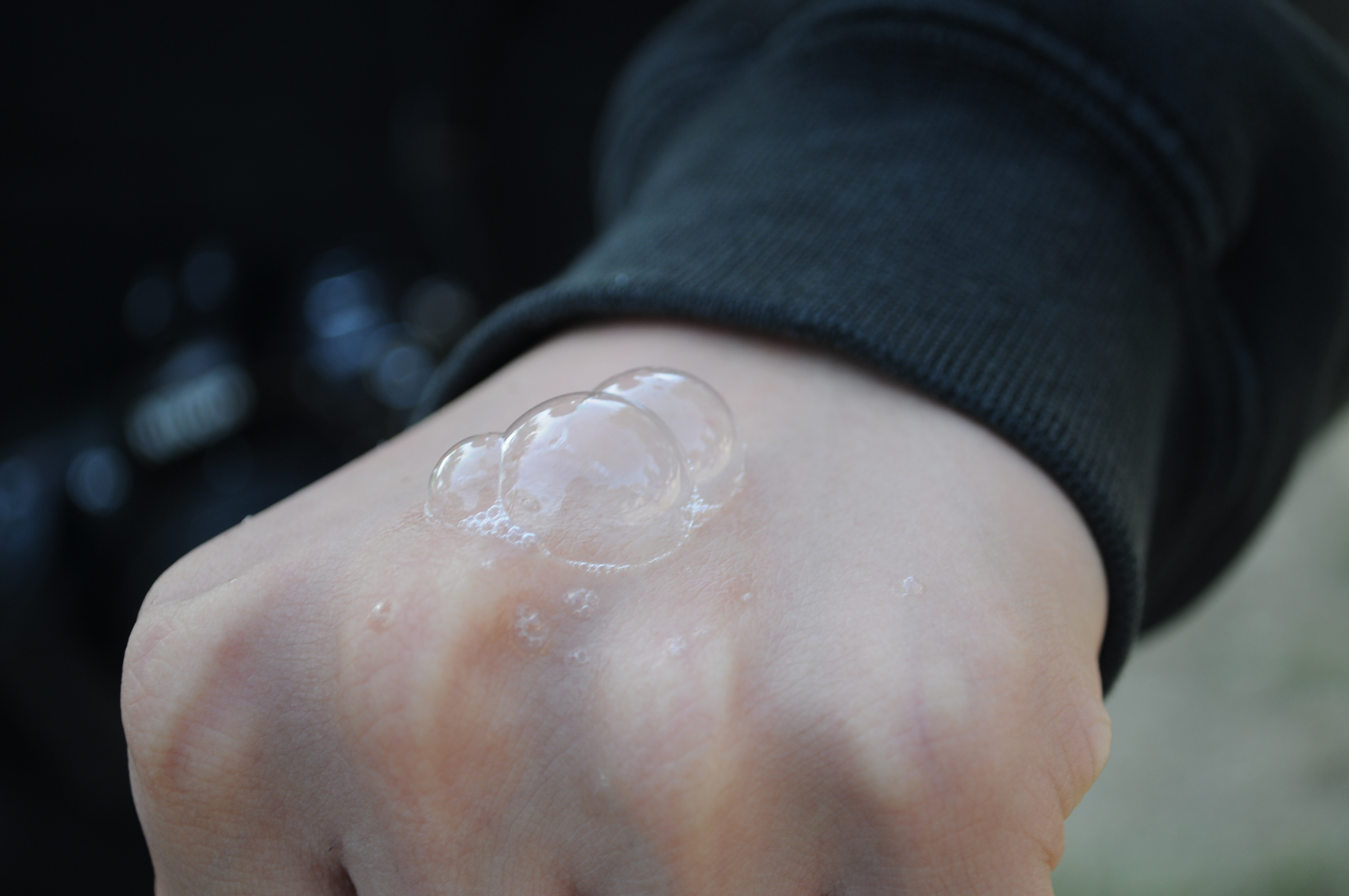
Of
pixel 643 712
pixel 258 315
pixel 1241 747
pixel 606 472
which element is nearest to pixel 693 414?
pixel 606 472

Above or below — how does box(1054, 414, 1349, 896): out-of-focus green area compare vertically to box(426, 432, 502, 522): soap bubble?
below

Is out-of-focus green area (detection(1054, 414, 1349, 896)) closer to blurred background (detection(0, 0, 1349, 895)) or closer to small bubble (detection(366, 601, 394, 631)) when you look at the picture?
blurred background (detection(0, 0, 1349, 895))

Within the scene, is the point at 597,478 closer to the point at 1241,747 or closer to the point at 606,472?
the point at 606,472

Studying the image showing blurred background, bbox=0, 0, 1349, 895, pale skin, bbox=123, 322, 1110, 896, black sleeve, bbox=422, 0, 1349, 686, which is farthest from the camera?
blurred background, bbox=0, 0, 1349, 895

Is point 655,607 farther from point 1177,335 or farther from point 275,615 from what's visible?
point 1177,335

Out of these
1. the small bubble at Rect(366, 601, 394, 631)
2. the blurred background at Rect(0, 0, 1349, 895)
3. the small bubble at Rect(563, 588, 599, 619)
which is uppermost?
the small bubble at Rect(366, 601, 394, 631)

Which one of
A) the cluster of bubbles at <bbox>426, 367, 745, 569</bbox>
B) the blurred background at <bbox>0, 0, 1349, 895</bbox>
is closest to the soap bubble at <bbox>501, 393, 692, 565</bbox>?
the cluster of bubbles at <bbox>426, 367, 745, 569</bbox>

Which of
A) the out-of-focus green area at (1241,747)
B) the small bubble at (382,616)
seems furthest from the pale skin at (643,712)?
the out-of-focus green area at (1241,747)

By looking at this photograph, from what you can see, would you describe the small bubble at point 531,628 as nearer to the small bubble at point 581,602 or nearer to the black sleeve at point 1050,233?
the small bubble at point 581,602
